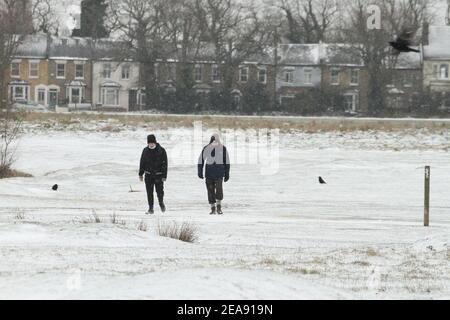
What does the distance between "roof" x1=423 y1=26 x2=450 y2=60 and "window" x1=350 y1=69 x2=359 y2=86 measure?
7150mm

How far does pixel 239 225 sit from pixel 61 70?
83.1 meters

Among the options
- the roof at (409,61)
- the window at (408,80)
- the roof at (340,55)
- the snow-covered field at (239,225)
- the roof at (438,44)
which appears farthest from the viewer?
the roof at (438,44)

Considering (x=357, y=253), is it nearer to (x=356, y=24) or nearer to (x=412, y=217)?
(x=412, y=217)

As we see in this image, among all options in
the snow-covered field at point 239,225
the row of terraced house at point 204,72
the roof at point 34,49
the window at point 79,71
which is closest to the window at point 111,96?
the row of terraced house at point 204,72

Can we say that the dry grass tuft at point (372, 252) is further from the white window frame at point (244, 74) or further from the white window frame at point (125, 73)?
the white window frame at point (125, 73)

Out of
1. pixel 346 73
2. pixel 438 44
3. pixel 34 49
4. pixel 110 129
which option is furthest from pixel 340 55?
pixel 110 129

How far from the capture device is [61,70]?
102 m

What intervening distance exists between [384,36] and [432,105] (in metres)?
8.61

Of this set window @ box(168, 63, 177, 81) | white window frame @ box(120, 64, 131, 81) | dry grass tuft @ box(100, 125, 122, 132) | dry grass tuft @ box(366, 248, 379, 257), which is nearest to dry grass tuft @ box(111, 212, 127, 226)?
dry grass tuft @ box(366, 248, 379, 257)

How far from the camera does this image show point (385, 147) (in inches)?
1773

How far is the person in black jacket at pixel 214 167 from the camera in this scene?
23297 mm

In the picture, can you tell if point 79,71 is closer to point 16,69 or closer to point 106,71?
point 106,71

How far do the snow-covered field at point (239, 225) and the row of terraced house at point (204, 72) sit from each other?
50051 mm
